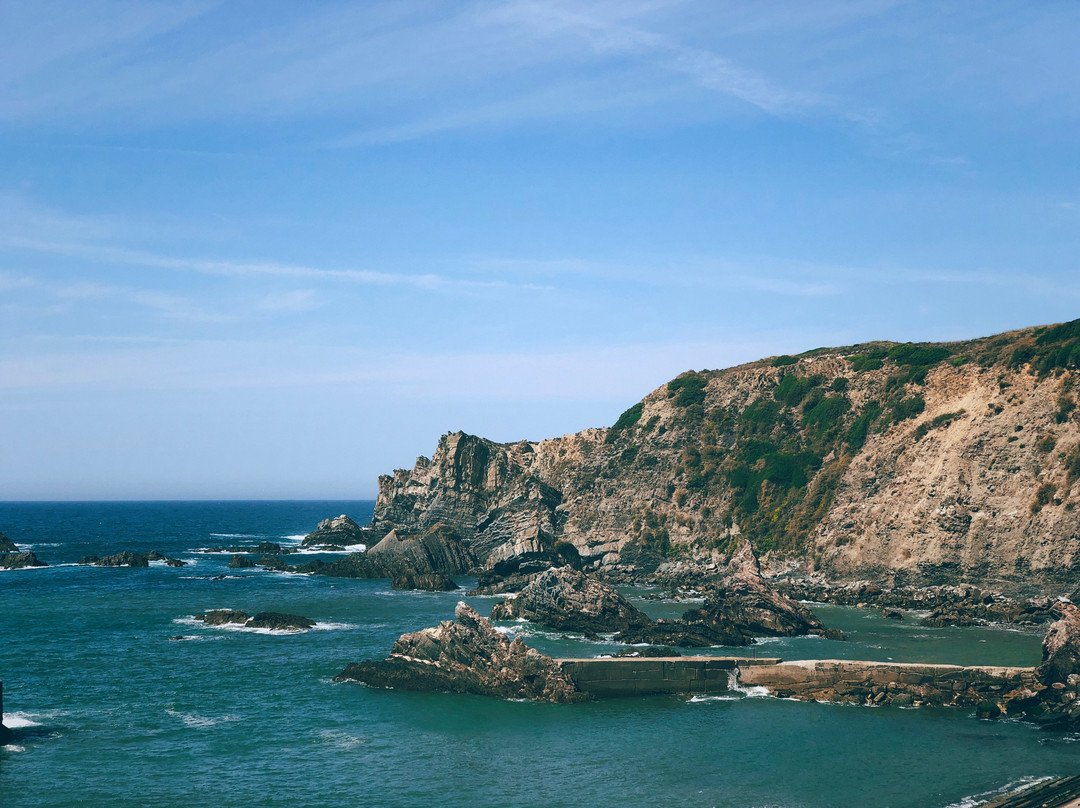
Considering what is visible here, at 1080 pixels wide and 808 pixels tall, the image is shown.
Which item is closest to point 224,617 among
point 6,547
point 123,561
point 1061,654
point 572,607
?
point 572,607

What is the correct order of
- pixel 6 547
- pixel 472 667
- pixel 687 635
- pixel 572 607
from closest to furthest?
pixel 472 667
pixel 687 635
pixel 572 607
pixel 6 547

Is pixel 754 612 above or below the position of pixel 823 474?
below

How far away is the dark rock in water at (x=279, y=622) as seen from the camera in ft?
219

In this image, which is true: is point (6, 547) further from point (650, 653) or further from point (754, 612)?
point (650, 653)

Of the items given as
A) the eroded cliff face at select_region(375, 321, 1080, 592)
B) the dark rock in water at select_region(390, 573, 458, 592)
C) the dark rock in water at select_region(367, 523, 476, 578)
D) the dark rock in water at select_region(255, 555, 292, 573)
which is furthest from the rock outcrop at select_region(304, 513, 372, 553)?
the dark rock in water at select_region(390, 573, 458, 592)

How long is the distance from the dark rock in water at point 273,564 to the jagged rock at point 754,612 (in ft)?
212

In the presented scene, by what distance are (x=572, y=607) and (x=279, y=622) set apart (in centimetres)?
2254

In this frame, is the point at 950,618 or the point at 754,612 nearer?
the point at 754,612

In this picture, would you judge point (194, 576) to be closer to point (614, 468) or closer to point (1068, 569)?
point (614, 468)

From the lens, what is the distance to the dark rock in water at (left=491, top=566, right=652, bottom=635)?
64812mm

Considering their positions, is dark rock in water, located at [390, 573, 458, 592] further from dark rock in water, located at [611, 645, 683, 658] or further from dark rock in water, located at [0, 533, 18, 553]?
dark rock in water, located at [0, 533, 18, 553]

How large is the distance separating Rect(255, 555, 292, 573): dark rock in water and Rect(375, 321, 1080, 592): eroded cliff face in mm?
25738

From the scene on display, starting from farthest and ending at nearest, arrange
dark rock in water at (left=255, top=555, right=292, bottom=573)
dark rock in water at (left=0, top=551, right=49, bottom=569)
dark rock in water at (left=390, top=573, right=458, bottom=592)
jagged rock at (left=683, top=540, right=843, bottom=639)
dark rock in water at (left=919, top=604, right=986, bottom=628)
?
dark rock in water at (left=255, top=555, right=292, bottom=573) → dark rock in water at (left=0, top=551, right=49, bottom=569) → dark rock in water at (left=390, top=573, right=458, bottom=592) → dark rock in water at (left=919, top=604, right=986, bottom=628) → jagged rock at (left=683, top=540, right=843, bottom=639)

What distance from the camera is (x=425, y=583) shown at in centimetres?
9475
